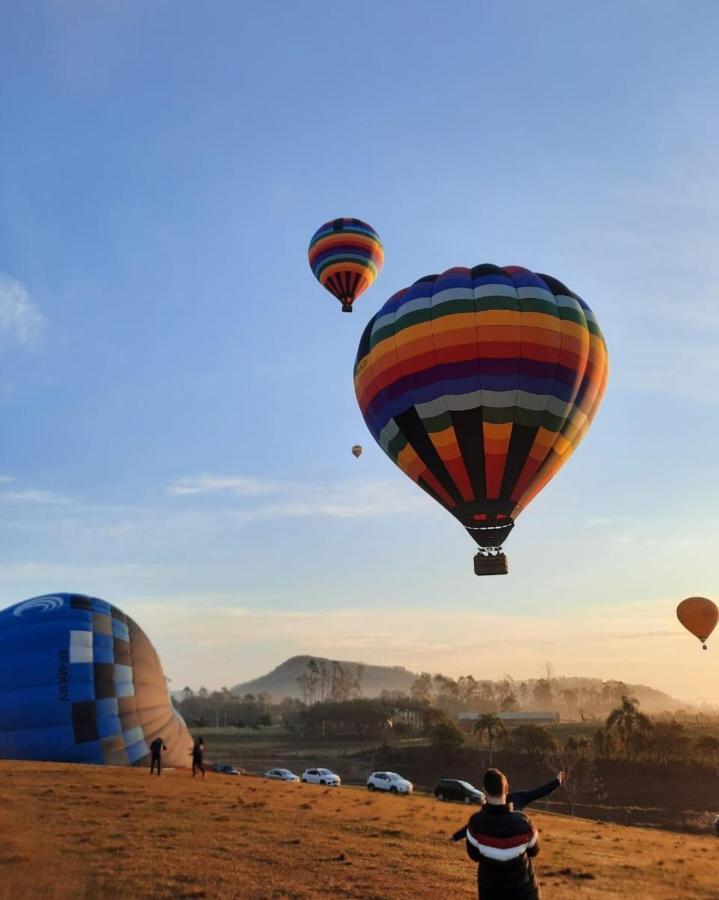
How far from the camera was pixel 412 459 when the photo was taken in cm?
2966

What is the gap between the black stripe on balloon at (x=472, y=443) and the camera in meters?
27.6

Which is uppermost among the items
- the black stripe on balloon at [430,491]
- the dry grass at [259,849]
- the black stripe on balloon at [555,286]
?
the black stripe on balloon at [555,286]

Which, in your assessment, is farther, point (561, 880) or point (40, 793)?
point (40, 793)

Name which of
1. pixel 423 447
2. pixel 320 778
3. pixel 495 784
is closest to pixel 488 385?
pixel 423 447

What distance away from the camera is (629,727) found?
255ft

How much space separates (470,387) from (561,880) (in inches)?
677

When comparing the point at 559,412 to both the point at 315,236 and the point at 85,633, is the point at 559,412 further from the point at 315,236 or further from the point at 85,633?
the point at 315,236

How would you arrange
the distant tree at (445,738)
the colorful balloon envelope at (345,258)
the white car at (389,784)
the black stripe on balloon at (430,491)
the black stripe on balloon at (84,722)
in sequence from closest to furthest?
the black stripe on balloon at (84,722) < the black stripe on balloon at (430,491) < the white car at (389,784) < the colorful balloon envelope at (345,258) < the distant tree at (445,738)

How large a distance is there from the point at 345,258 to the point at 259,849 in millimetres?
36719

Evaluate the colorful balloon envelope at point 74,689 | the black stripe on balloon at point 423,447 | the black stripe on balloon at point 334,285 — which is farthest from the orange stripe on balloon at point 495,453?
the black stripe on balloon at point 334,285

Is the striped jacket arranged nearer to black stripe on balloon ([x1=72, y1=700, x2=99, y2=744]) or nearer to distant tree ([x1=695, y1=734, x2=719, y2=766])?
black stripe on balloon ([x1=72, y1=700, x2=99, y2=744])

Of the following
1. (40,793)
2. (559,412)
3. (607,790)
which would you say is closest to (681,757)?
(607,790)

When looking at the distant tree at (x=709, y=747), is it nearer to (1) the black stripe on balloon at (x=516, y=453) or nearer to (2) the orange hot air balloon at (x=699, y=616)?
(2) the orange hot air balloon at (x=699, y=616)

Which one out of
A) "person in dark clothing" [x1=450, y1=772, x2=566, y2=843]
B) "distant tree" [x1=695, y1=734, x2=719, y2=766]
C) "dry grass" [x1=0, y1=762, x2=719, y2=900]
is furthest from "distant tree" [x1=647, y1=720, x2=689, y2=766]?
"person in dark clothing" [x1=450, y1=772, x2=566, y2=843]
